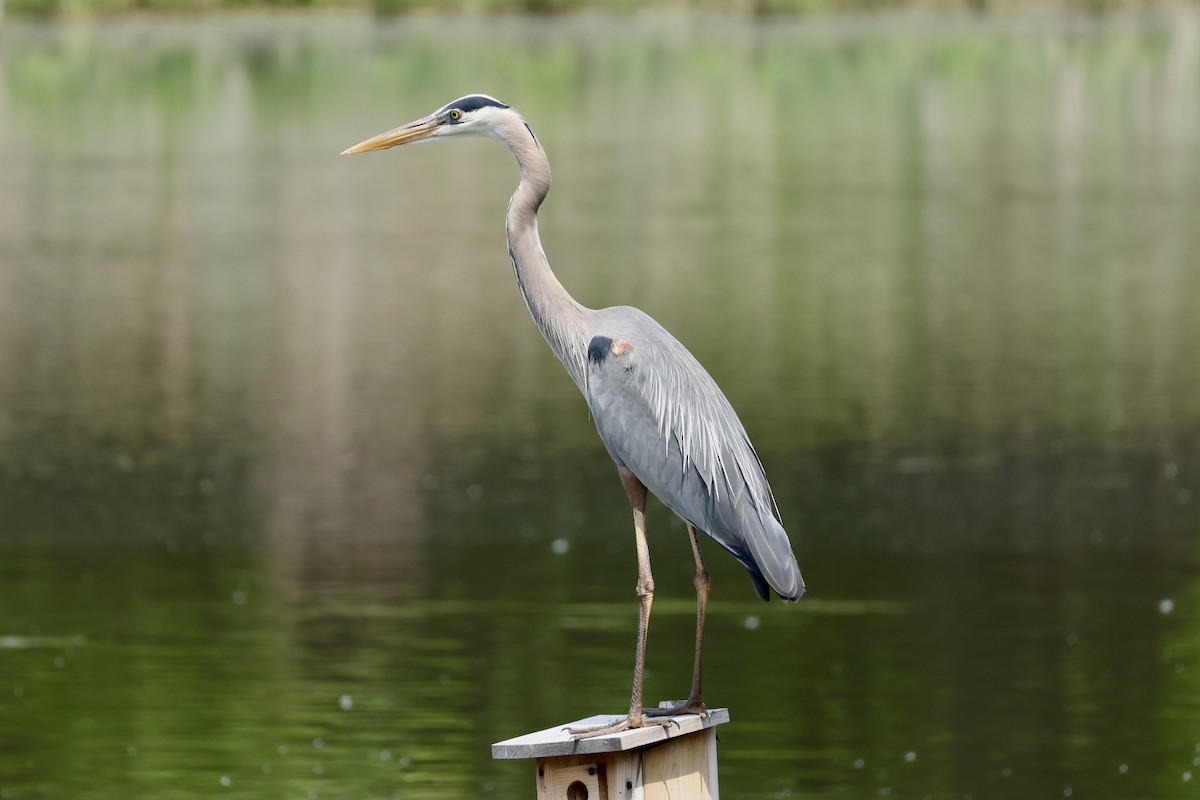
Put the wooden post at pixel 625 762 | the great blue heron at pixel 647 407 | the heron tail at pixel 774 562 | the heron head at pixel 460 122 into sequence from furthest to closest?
the heron head at pixel 460 122 → the great blue heron at pixel 647 407 → the heron tail at pixel 774 562 → the wooden post at pixel 625 762

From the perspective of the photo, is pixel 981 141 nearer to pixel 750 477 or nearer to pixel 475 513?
pixel 475 513

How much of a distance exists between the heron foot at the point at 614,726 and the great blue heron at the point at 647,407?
0.20 m

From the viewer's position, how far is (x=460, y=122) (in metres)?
6.55

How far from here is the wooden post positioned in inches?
230

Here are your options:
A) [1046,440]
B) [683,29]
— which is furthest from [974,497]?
[683,29]

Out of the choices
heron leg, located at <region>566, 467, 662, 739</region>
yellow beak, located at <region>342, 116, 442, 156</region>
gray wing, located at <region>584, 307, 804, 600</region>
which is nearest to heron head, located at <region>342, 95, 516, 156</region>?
yellow beak, located at <region>342, 116, 442, 156</region>

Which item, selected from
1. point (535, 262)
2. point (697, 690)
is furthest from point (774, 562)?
point (535, 262)

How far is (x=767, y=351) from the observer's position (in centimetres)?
1912

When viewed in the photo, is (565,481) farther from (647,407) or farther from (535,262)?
(647,407)

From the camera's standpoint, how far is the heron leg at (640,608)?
239 inches

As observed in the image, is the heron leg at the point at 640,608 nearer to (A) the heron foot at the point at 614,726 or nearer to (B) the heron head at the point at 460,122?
(A) the heron foot at the point at 614,726

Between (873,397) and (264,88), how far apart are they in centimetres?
3921

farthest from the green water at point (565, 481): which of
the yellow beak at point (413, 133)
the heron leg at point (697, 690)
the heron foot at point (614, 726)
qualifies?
the yellow beak at point (413, 133)

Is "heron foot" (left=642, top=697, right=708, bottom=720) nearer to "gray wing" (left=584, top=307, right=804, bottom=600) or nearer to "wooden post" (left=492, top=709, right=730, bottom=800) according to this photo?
"wooden post" (left=492, top=709, right=730, bottom=800)
